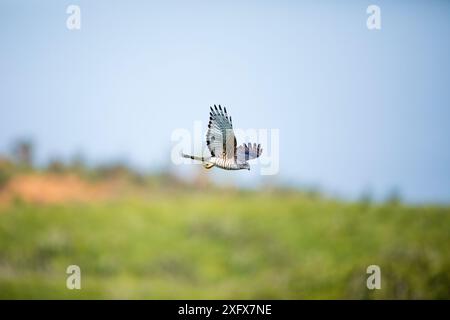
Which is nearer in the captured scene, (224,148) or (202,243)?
(224,148)

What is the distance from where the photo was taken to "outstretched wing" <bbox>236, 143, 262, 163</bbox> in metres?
8.38

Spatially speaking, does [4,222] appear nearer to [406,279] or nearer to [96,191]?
[96,191]

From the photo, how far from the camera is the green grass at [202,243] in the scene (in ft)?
62.6

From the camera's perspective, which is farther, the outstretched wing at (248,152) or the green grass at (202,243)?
the green grass at (202,243)

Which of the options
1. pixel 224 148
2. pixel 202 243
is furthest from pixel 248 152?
pixel 202 243

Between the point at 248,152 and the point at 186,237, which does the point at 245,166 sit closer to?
the point at 248,152

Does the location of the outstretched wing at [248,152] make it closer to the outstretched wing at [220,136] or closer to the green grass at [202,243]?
the outstretched wing at [220,136]

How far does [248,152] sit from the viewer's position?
8.46 metres

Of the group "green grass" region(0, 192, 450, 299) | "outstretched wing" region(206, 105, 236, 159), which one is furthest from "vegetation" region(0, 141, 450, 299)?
"outstretched wing" region(206, 105, 236, 159)

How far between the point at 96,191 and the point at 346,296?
22.1ft

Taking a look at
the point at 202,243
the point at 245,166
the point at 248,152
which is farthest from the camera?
the point at 202,243

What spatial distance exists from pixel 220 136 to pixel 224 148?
0.47 feet

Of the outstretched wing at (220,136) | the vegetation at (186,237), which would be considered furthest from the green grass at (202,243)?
the outstretched wing at (220,136)
